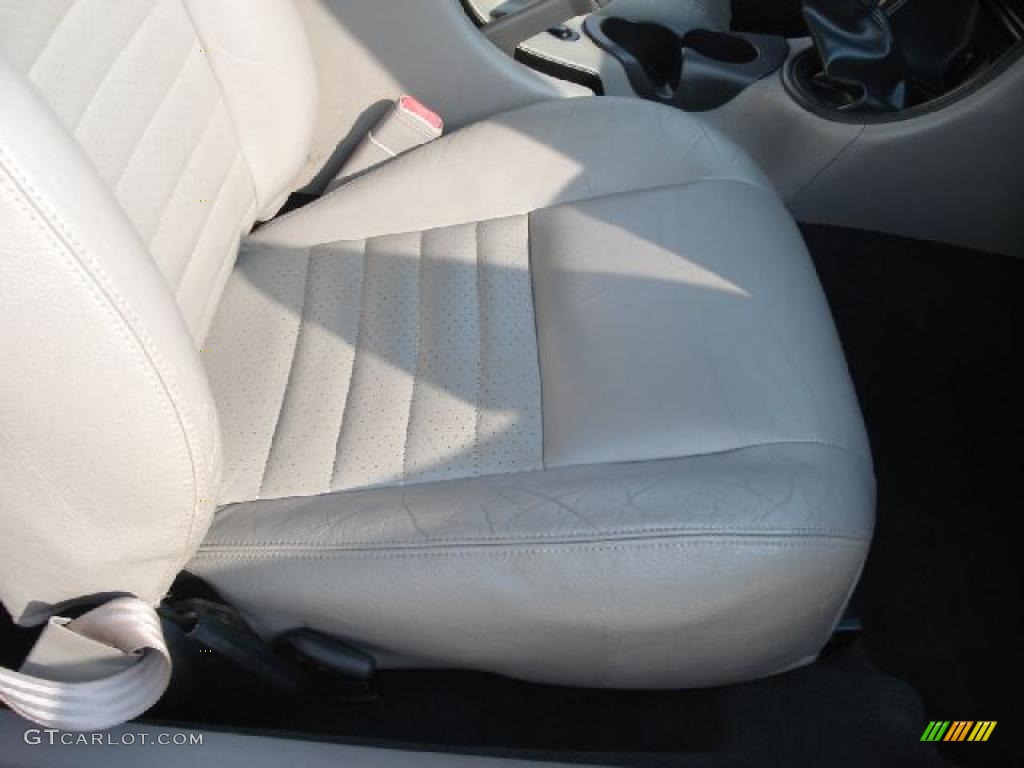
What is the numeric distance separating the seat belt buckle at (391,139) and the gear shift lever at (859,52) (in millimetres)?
659

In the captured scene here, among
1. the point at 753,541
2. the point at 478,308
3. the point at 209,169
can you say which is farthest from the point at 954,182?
the point at 209,169

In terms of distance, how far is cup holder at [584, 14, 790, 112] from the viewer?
171 centimetres

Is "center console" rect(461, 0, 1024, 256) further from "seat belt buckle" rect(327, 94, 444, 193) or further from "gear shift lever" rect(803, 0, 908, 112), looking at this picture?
"seat belt buckle" rect(327, 94, 444, 193)

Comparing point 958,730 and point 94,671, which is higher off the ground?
point 94,671

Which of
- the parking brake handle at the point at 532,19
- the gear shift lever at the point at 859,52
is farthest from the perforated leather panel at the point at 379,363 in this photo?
the gear shift lever at the point at 859,52

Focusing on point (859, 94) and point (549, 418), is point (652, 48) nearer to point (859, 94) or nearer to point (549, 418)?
point (859, 94)

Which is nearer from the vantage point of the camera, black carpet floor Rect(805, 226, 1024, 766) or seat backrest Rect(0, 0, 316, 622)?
seat backrest Rect(0, 0, 316, 622)

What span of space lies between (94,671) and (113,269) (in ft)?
1.19

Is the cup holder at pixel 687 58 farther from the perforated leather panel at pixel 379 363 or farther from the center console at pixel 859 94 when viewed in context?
the perforated leather panel at pixel 379 363

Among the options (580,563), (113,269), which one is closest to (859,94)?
(580,563)

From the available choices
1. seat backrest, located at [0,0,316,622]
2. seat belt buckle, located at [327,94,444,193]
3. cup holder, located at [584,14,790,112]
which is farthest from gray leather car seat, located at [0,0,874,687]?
cup holder, located at [584,14,790,112]

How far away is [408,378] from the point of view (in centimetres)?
113

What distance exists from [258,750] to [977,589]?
102cm

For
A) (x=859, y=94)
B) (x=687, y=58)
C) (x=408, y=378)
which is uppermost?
(x=408, y=378)
